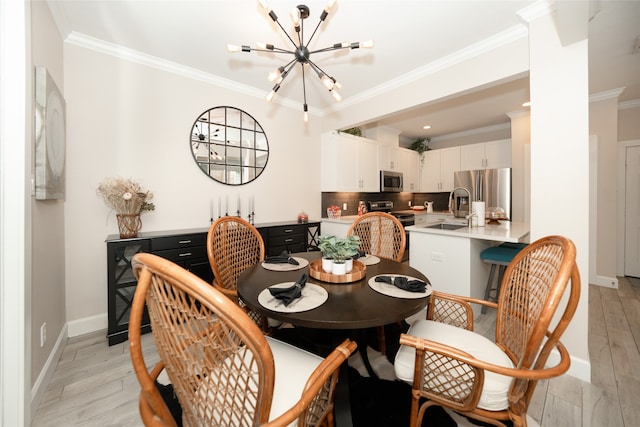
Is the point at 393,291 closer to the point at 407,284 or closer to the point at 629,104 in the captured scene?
the point at 407,284

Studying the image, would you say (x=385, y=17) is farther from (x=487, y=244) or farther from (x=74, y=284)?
(x=74, y=284)

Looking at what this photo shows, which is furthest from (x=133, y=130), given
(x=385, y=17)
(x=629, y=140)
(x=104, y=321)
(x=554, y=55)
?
(x=629, y=140)

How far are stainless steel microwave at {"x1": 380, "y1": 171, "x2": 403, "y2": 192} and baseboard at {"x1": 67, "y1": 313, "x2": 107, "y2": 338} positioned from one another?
4241 mm

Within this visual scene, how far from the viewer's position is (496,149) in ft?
15.4

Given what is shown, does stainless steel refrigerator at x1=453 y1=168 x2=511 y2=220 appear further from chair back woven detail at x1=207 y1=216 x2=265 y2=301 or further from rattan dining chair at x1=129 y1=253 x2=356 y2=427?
rattan dining chair at x1=129 y1=253 x2=356 y2=427

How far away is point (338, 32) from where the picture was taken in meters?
2.25

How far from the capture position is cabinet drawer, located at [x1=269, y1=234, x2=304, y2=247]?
3184 millimetres

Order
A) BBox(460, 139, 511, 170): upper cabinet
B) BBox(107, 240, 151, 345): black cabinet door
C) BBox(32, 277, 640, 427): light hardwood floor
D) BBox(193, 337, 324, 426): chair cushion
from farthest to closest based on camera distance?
BBox(460, 139, 511, 170): upper cabinet < BBox(107, 240, 151, 345): black cabinet door < BBox(32, 277, 640, 427): light hardwood floor < BBox(193, 337, 324, 426): chair cushion

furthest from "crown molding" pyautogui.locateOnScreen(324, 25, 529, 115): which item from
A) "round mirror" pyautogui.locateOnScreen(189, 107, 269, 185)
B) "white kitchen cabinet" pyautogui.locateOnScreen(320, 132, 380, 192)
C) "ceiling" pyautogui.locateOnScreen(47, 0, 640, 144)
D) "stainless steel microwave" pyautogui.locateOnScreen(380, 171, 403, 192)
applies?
"stainless steel microwave" pyautogui.locateOnScreen(380, 171, 403, 192)

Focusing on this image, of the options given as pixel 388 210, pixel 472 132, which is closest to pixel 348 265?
pixel 388 210

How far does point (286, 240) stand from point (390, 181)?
256 cm

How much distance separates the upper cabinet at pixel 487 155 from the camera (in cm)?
461

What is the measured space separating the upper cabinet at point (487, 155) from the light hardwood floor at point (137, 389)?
3059 millimetres

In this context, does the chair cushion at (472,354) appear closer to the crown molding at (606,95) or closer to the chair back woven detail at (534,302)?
the chair back woven detail at (534,302)
